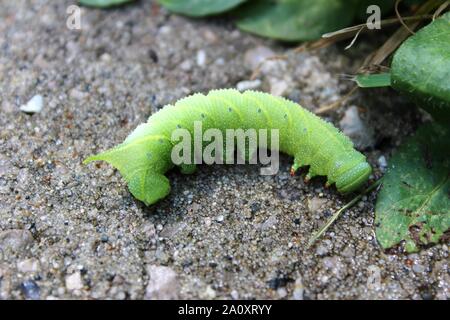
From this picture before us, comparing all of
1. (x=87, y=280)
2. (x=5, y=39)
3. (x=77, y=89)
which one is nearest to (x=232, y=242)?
(x=87, y=280)

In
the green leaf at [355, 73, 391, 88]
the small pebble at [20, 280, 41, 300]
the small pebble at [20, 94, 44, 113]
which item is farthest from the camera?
the small pebble at [20, 94, 44, 113]

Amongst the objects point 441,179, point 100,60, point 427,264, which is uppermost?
point 100,60

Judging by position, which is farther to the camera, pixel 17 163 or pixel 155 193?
pixel 17 163

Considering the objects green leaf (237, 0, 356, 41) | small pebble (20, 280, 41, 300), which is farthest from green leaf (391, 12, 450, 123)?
small pebble (20, 280, 41, 300)

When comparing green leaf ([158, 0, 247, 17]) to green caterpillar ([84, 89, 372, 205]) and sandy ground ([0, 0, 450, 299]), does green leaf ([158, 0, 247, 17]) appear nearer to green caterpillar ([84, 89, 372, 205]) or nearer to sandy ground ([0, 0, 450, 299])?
sandy ground ([0, 0, 450, 299])

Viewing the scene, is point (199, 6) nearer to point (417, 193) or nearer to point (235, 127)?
point (235, 127)

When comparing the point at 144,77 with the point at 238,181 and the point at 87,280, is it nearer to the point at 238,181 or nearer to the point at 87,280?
the point at 238,181

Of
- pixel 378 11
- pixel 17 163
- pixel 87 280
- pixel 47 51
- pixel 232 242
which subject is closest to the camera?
pixel 87 280

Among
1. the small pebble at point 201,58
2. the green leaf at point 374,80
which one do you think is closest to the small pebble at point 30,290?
the small pebble at point 201,58
